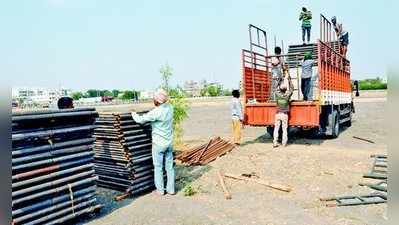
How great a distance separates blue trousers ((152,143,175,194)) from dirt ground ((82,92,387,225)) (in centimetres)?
23

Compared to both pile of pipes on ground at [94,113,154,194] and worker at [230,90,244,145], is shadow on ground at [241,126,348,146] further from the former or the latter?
pile of pipes on ground at [94,113,154,194]

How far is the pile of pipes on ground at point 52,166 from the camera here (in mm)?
5246

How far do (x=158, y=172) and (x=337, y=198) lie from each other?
10.5 ft

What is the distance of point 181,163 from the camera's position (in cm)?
1027

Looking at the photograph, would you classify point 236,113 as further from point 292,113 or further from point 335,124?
point 335,124

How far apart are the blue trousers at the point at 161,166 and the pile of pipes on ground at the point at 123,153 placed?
0.28 metres

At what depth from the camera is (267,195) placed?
7469mm

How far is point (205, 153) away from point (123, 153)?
Answer: 3.71 meters

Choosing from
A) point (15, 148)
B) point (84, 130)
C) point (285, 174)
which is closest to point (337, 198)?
point (285, 174)

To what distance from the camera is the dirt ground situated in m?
6.18

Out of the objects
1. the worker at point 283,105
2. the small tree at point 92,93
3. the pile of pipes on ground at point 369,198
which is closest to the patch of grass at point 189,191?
the pile of pipes on ground at point 369,198

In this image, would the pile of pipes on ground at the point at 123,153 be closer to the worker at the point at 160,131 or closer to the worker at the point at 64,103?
the worker at the point at 160,131

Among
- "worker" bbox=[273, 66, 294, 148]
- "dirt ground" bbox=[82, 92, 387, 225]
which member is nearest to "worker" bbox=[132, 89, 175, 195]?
"dirt ground" bbox=[82, 92, 387, 225]

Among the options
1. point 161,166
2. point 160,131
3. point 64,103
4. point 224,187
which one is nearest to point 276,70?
point 224,187
